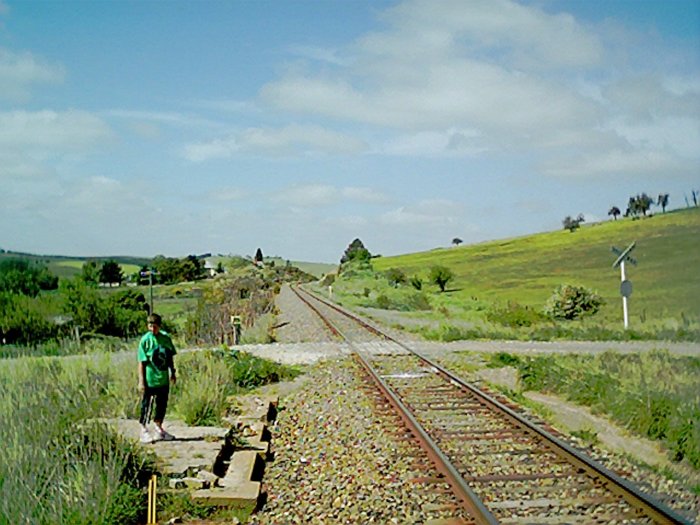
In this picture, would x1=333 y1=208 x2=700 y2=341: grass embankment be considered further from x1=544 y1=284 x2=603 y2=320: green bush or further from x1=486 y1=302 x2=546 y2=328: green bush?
x1=544 y1=284 x2=603 y2=320: green bush

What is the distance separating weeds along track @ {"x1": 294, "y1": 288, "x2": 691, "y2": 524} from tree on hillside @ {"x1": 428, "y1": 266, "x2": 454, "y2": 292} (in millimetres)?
51946

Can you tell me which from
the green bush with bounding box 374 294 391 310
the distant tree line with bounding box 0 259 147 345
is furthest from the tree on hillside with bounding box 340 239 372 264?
the distant tree line with bounding box 0 259 147 345

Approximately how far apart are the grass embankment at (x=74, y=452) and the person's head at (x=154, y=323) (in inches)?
44.8

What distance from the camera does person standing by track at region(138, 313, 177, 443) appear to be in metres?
8.09

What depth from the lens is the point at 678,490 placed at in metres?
6.86

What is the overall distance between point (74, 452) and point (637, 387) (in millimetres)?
8920

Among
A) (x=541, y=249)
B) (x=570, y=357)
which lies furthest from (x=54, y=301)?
(x=541, y=249)

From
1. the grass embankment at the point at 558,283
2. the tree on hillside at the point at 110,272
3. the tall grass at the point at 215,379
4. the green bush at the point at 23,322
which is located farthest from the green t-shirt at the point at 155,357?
the tree on hillside at the point at 110,272

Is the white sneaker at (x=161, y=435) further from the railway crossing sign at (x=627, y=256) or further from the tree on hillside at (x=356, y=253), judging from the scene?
the tree on hillside at (x=356, y=253)

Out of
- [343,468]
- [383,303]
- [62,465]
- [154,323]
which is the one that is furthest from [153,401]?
[383,303]

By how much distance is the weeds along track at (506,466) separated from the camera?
608cm

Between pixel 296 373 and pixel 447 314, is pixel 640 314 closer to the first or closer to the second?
pixel 447 314

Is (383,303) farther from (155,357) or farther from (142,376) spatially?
(142,376)

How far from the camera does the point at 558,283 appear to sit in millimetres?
39625
